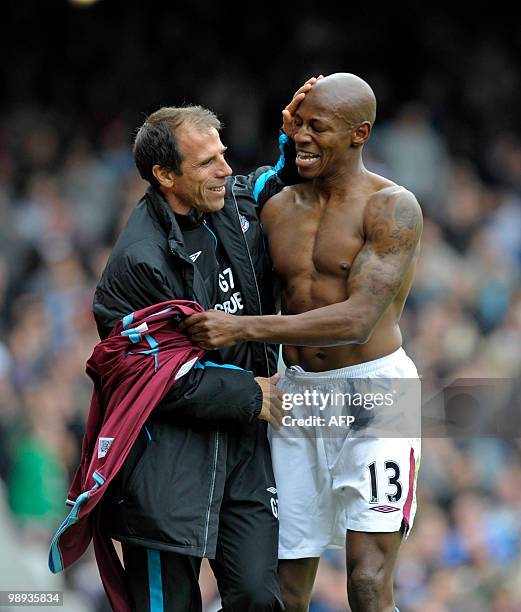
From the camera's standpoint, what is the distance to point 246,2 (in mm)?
12062

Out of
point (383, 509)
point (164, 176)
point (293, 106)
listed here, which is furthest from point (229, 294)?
point (383, 509)

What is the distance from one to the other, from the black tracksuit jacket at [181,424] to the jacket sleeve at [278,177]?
0.87 feet

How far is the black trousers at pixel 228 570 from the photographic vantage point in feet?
15.9

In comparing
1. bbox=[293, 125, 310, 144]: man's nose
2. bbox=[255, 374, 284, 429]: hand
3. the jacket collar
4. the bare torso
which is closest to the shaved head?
bbox=[293, 125, 310, 144]: man's nose

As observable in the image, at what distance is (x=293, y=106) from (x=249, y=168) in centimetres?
596

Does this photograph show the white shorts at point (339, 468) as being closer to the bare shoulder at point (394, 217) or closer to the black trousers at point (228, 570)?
the black trousers at point (228, 570)

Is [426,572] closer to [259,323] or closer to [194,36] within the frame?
[259,323]

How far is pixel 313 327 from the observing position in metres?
4.79

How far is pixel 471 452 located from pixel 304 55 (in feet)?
14.1

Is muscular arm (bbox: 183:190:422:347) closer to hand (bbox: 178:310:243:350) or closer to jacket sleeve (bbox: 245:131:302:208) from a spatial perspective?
hand (bbox: 178:310:243:350)

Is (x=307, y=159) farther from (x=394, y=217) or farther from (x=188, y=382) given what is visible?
(x=188, y=382)

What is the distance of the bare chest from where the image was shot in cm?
495

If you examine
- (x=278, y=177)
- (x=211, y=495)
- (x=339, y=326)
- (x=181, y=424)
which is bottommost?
(x=211, y=495)

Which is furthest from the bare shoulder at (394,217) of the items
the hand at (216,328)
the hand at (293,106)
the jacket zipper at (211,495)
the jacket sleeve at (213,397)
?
the jacket zipper at (211,495)
